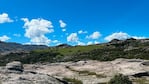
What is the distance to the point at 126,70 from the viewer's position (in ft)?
320

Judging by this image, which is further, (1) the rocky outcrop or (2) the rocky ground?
(1) the rocky outcrop

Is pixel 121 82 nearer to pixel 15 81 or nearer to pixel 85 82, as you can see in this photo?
pixel 85 82

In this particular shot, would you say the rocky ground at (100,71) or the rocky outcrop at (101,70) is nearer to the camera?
the rocky ground at (100,71)

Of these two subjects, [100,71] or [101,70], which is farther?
[101,70]

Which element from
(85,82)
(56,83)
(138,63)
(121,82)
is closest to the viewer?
(56,83)

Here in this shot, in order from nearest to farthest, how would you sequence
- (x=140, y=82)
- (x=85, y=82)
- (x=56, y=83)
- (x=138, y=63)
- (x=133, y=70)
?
(x=56, y=83) < (x=85, y=82) < (x=140, y=82) < (x=133, y=70) < (x=138, y=63)

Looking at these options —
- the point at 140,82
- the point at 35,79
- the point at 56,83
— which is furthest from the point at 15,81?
the point at 140,82

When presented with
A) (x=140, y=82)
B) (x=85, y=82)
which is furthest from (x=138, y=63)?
(x=85, y=82)

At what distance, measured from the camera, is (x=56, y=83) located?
121 feet

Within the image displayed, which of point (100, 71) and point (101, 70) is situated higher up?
point (101, 70)

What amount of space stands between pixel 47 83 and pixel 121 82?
103 feet

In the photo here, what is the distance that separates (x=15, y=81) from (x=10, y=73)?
387cm

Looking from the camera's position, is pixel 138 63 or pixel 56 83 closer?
pixel 56 83

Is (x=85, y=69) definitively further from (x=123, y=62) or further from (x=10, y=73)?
(x=10, y=73)
